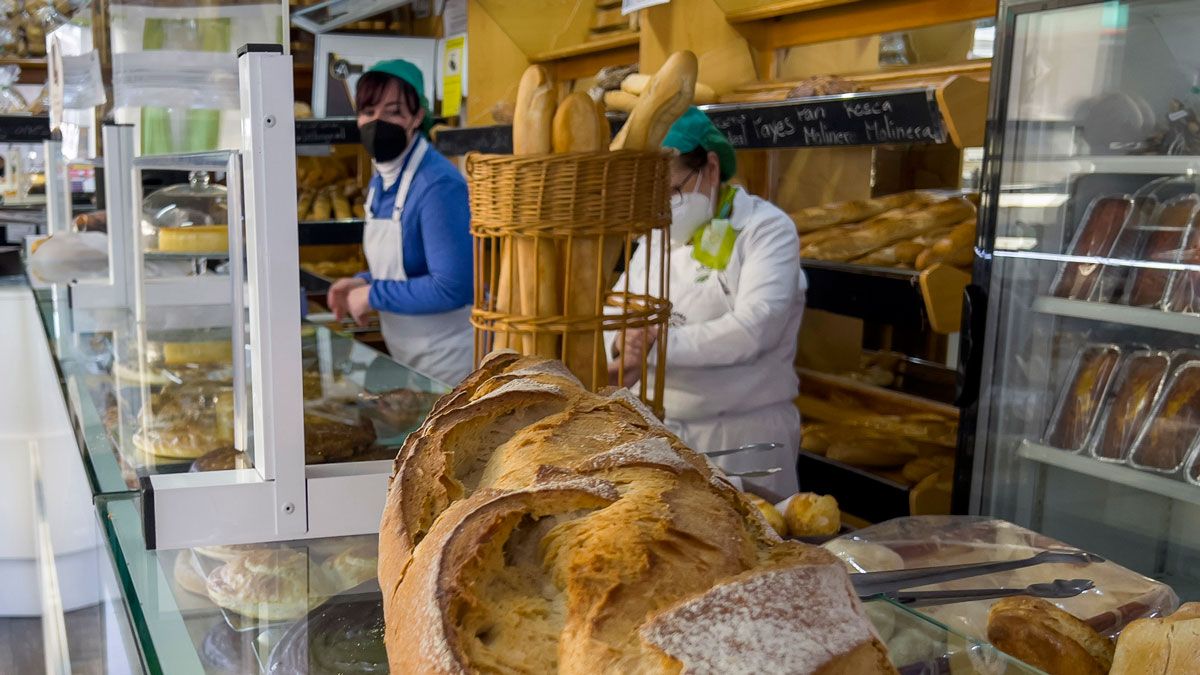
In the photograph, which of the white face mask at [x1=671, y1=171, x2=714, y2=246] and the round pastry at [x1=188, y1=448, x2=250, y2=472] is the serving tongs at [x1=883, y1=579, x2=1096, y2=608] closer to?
the round pastry at [x1=188, y1=448, x2=250, y2=472]

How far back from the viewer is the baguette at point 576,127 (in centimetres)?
141

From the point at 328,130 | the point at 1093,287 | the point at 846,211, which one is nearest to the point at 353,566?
the point at 1093,287

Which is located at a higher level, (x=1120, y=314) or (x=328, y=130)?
(x=328, y=130)

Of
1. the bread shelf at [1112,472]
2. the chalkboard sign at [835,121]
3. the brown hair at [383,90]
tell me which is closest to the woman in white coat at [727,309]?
the chalkboard sign at [835,121]

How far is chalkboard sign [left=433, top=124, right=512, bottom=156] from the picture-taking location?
4.19m

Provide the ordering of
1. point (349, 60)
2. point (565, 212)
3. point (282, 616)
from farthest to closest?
point (349, 60)
point (565, 212)
point (282, 616)

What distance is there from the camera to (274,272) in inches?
40.3

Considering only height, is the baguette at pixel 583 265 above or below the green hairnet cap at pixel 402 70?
below

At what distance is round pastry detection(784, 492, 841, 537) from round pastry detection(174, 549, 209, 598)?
2.45 feet

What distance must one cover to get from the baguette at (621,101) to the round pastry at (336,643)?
287cm

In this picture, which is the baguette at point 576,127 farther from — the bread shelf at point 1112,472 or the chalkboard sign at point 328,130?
the chalkboard sign at point 328,130

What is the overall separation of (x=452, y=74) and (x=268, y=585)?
4.61 m

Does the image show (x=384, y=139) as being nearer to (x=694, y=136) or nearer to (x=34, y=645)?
(x=694, y=136)

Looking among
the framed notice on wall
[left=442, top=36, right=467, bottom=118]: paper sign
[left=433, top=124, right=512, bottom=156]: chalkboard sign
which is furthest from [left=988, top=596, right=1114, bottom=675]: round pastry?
the framed notice on wall
